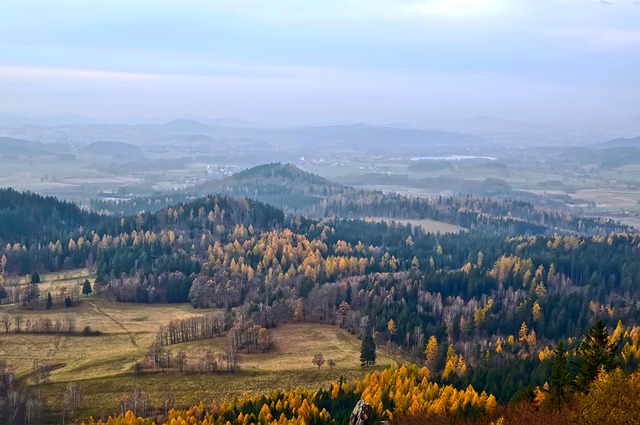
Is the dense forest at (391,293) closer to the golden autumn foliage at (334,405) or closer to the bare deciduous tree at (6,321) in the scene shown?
the golden autumn foliage at (334,405)

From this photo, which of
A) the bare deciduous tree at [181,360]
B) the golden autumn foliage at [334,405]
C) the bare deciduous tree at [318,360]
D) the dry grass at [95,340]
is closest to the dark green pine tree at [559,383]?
the golden autumn foliage at [334,405]

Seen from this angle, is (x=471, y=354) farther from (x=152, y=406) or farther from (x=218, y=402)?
(x=152, y=406)

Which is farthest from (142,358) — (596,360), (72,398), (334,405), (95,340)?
(596,360)

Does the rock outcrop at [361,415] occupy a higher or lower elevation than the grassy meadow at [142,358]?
higher

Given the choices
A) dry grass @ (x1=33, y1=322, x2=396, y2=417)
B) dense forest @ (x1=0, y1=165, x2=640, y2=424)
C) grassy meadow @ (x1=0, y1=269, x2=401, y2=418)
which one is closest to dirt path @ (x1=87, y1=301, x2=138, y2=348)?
grassy meadow @ (x1=0, y1=269, x2=401, y2=418)

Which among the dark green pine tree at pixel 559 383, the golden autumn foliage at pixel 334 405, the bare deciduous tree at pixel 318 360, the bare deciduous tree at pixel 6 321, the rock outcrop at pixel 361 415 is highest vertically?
the dark green pine tree at pixel 559 383

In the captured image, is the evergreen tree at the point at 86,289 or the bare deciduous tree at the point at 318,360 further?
the evergreen tree at the point at 86,289

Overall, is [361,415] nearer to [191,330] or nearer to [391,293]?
[191,330]

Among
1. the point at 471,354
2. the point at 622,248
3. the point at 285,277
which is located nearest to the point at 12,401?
the point at 471,354

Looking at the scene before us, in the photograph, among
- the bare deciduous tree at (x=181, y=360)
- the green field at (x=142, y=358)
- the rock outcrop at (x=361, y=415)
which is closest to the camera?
the rock outcrop at (x=361, y=415)
